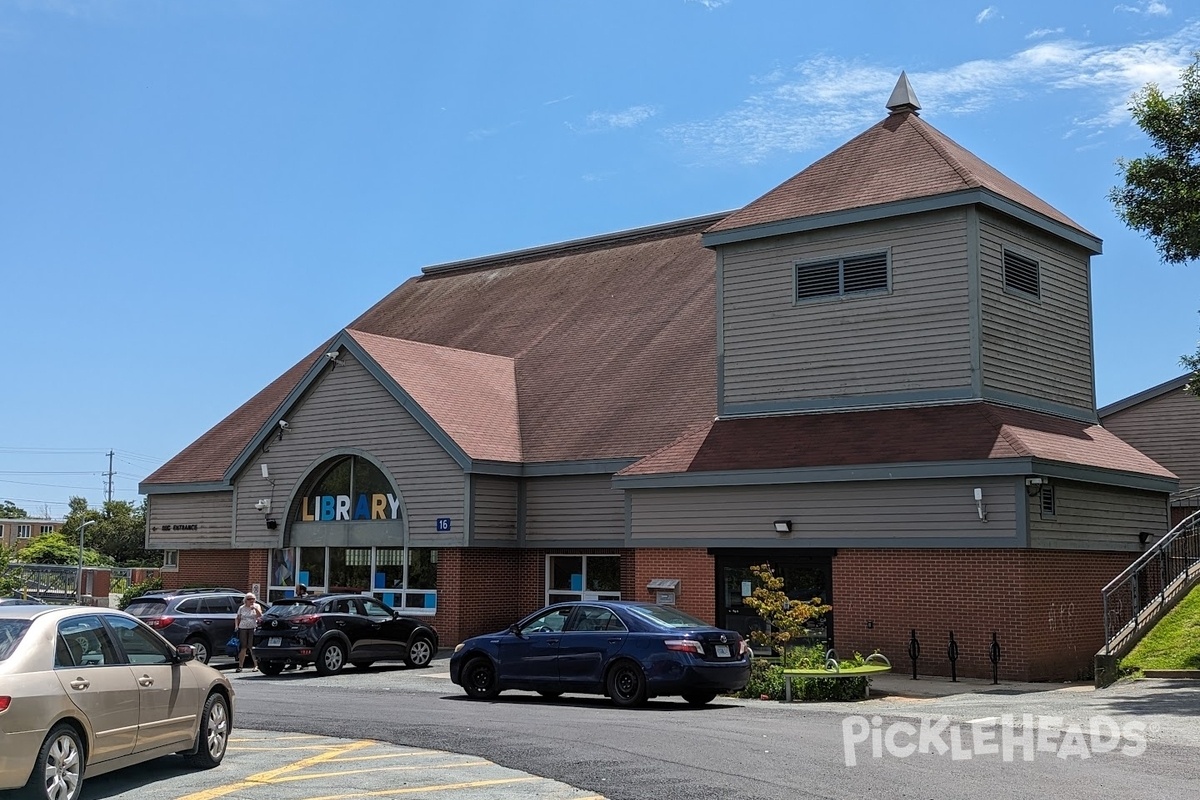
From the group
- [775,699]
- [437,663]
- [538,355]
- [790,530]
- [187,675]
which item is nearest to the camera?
[187,675]

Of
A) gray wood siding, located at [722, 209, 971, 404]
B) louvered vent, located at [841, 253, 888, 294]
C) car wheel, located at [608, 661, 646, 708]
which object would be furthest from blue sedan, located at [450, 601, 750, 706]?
louvered vent, located at [841, 253, 888, 294]

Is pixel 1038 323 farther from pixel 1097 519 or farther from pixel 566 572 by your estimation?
pixel 566 572

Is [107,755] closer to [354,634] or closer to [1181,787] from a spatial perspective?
[1181,787]

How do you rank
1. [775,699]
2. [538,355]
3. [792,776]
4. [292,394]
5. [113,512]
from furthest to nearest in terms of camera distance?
[113,512], [538,355], [292,394], [775,699], [792,776]

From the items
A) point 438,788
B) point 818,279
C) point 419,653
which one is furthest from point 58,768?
point 818,279

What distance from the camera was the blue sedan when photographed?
16672 millimetres

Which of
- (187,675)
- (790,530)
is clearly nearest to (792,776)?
(187,675)

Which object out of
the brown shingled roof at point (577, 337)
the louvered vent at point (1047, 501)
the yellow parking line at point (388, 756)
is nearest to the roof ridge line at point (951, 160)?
the louvered vent at point (1047, 501)

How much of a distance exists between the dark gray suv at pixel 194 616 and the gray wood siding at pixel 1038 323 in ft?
53.7

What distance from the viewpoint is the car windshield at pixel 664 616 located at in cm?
1736

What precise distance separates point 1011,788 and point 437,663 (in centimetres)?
1721

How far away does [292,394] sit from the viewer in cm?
3042

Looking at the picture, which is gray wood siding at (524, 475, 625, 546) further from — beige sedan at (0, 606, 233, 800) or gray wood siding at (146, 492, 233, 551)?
beige sedan at (0, 606, 233, 800)

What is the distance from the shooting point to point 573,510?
28469mm
